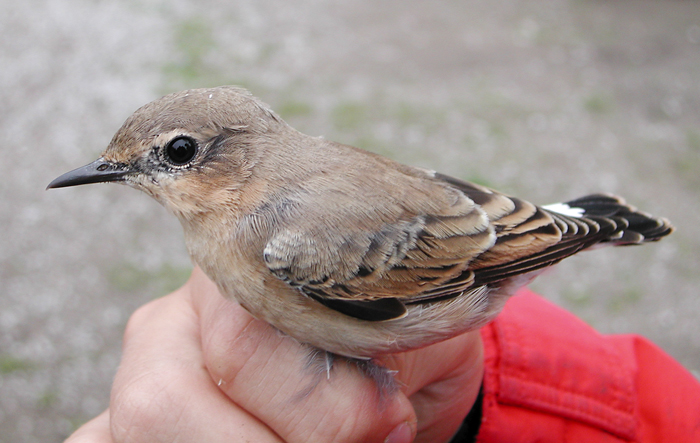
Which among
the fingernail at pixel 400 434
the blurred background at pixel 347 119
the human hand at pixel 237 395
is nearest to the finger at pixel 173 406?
the human hand at pixel 237 395

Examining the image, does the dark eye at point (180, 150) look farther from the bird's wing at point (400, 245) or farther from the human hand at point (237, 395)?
the human hand at point (237, 395)

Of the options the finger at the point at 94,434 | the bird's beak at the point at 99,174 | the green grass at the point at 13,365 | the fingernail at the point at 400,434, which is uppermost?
the bird's beak at the point at 99,174

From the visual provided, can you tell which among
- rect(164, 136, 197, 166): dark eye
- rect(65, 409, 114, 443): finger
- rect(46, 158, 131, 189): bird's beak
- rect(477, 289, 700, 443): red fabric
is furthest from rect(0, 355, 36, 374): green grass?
rect(477, 289, 700, 443): red fabric

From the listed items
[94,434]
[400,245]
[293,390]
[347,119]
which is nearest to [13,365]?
[94,434]

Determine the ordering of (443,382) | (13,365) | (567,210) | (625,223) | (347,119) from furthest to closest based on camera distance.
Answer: (347,119), (13,365), (567,210), (443,382), (625,223)

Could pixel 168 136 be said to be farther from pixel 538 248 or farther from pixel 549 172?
pixel 549 172

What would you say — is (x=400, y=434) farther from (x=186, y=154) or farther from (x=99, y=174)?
(x=99, y=174)

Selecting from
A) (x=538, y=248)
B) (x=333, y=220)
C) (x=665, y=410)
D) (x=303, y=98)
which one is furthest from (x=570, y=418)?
(x=303, y=98)

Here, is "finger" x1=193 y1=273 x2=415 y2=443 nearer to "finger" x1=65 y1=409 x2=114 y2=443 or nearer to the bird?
the bird
